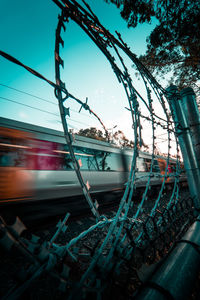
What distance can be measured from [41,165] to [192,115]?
461 cm

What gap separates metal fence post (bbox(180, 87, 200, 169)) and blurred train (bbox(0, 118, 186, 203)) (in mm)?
1668

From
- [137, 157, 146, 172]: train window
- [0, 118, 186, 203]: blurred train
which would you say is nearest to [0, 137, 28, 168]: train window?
[0, 118, 186, 203]: blurred train

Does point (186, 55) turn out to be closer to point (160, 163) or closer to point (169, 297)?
point (160, 163)

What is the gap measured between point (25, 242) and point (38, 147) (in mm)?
4359

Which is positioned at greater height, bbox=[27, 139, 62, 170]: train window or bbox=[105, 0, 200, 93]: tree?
bbox=[105, 0, 200, 93]: tree

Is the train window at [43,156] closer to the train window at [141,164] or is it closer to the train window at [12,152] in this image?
the train window at [12,152]

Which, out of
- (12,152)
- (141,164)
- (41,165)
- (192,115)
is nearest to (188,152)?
(192,115)

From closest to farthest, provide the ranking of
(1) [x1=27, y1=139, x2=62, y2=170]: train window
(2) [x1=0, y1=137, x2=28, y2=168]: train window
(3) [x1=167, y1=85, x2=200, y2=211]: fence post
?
1. (3) [x1=167, y1=85, x2=200, y2=211]: fence post
2. (2) [x1=0, y1=137, x2=28, y2=168]: train window
3. (1) [x1=27, y1=139, x2=62, y2=170]: train window

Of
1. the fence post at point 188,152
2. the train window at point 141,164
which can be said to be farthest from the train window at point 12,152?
the train window at point 141,164

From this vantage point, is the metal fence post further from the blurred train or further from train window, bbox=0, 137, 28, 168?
train window, bbox=0, 137, 28, 168

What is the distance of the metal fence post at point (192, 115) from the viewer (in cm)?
327

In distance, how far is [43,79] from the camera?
1194mm

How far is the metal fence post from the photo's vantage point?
129 inches

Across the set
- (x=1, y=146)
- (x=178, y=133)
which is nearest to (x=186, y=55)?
(x=178, y=133)
